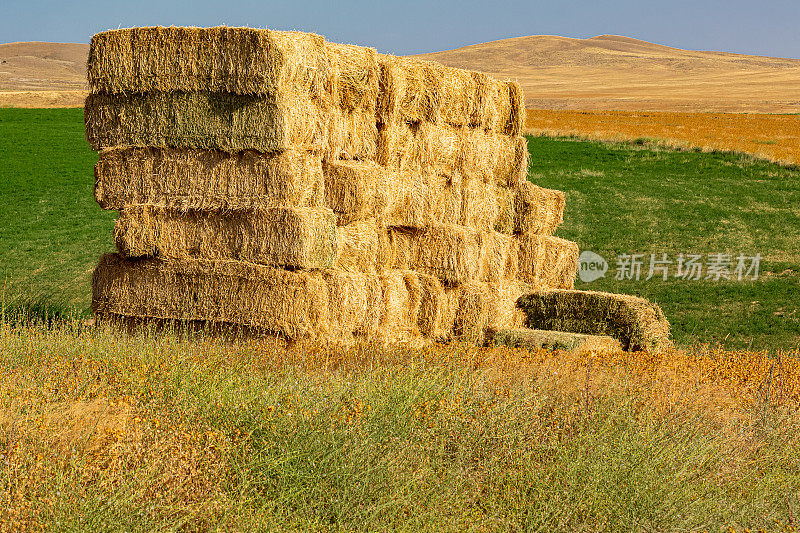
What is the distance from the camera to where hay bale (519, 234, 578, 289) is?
484 inches

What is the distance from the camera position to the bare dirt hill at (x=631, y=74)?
88.8 metres

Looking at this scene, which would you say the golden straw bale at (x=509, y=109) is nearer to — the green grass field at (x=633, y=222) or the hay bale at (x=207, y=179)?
the hay bale at (x=207, y=179)

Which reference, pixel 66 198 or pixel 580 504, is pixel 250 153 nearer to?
pixel 580 504

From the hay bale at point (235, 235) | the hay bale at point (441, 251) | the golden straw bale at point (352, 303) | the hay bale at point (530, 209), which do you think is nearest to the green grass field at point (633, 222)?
the hay bale at point (235, 235)

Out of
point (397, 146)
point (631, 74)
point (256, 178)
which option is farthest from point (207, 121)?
point (631, 74)

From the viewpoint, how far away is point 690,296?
53.0ft

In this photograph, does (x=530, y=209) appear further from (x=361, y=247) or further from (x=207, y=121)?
(x=207, y=121)

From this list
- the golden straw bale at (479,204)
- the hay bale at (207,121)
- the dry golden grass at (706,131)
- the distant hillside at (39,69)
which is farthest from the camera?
the distant hillside at (39,69)

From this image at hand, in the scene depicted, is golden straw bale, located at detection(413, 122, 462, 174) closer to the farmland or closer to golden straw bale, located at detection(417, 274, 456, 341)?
golden straw bale, located at detection(417, 274, 456, 341)

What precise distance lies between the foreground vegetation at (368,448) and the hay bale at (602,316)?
3411 millimetres

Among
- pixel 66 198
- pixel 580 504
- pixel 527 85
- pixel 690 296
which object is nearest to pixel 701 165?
pixel 690 296

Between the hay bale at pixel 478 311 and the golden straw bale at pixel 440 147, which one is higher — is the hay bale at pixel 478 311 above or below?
below

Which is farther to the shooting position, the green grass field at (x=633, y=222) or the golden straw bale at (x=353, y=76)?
the green grass field at (x=633, y=222)

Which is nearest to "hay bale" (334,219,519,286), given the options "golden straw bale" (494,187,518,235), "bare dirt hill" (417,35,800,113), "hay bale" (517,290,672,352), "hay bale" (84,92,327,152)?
"golden straw bale" (494,187,518,235)
